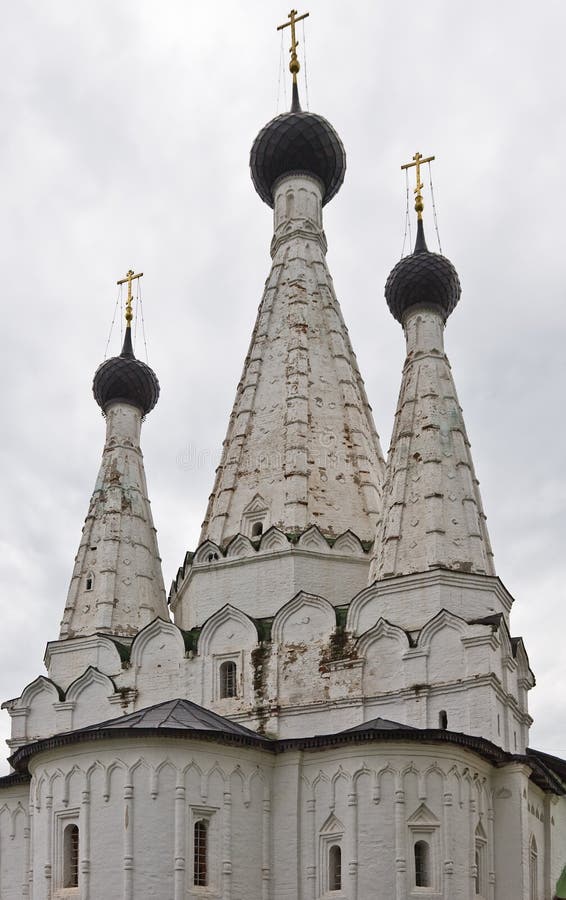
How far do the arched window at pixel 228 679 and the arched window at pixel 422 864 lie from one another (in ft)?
10.8

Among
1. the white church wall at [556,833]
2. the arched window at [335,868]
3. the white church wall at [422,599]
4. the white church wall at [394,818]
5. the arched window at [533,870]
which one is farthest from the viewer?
the white church wall at [556,833]

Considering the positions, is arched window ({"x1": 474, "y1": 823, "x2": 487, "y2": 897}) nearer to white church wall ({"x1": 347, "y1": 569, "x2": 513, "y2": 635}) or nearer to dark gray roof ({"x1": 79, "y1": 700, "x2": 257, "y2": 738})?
white church wall ({"x1": 347, "y1": 569, "x2": 513, "y2": 635})

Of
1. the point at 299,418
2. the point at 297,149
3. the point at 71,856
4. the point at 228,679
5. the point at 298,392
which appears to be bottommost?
the point at 71,856

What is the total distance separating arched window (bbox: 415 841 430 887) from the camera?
13.4 metres

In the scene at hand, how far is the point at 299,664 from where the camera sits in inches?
614

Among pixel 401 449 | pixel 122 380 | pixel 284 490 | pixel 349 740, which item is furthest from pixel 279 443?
pixel 349 740

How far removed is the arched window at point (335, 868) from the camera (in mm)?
13749

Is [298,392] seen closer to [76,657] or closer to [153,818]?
[76,657]

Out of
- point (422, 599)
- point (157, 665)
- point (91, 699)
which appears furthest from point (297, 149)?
point (91, 699)

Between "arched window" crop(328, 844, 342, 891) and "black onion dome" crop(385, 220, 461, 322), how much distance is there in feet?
25.3

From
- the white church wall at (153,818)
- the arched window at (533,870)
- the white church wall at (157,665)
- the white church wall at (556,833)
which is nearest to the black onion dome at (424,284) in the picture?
the white church wall at (157,665)

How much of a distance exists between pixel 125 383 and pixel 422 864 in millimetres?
9620

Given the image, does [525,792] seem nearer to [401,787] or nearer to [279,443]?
[401,787]

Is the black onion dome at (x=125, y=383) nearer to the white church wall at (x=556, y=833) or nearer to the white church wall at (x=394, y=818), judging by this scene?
the white church wall at (x=394, y=818)
